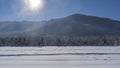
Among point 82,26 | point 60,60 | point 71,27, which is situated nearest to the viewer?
point 60,60

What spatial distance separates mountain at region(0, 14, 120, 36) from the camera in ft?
322

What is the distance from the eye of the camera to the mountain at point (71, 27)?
98.2 meters

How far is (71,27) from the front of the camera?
101m

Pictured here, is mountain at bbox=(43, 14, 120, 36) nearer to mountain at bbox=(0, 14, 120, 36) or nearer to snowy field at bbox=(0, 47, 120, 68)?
mountain at bbox=(0, 14, 120, 36)

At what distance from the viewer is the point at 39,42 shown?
26844mm

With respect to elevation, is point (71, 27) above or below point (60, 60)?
above

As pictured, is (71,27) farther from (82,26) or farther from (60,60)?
(60,60)

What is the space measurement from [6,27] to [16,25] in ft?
24.3

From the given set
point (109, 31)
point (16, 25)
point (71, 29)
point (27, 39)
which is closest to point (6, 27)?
point (16, 25)

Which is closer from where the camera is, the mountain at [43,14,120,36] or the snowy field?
the snowy field

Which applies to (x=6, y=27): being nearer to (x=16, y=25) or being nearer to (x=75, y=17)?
(x=16, y=25)

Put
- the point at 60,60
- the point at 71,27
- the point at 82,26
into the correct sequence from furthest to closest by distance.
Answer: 1. the point at 82,26
2. the point at 71,27
3. the point at 60,60

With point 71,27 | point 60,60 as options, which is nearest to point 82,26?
point 71,27

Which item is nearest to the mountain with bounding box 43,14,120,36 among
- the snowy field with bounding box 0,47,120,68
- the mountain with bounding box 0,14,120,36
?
the mountain with bounding box 0,14,120,36
